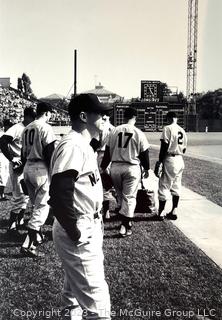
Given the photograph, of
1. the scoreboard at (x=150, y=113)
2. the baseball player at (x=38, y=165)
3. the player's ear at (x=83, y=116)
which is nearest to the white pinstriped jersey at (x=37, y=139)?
the baseball player at (x=38, y=165)

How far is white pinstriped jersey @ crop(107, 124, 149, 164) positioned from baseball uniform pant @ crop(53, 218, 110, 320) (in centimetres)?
321

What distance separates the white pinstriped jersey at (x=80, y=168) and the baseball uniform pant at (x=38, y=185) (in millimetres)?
2532

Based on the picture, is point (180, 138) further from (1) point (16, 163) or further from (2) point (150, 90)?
(2) point (150, 90)

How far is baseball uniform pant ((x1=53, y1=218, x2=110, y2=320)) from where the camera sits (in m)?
2.45

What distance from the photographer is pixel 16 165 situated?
608cm

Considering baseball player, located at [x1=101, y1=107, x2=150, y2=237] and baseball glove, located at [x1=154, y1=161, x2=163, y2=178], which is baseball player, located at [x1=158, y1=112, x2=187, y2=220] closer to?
baseball glove, located at [x1=154, y1=161, x2=163, y2=178]

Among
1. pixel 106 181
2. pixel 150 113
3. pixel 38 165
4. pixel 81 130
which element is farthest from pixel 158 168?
pixel 150 113

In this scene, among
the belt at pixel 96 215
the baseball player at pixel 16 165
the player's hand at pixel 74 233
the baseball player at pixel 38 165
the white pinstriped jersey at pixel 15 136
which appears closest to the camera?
the player's hand at pixel 74 233

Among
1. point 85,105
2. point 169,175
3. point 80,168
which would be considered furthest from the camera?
point 169,175

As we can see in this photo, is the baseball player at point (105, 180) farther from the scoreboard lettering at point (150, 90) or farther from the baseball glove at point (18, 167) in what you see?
the scoreboard lettering at point (150, 90)

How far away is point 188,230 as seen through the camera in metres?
6.18

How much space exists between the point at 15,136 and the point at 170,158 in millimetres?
2610

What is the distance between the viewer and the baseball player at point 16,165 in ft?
19.6

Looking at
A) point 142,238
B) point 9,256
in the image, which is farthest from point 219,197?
point 9,256
